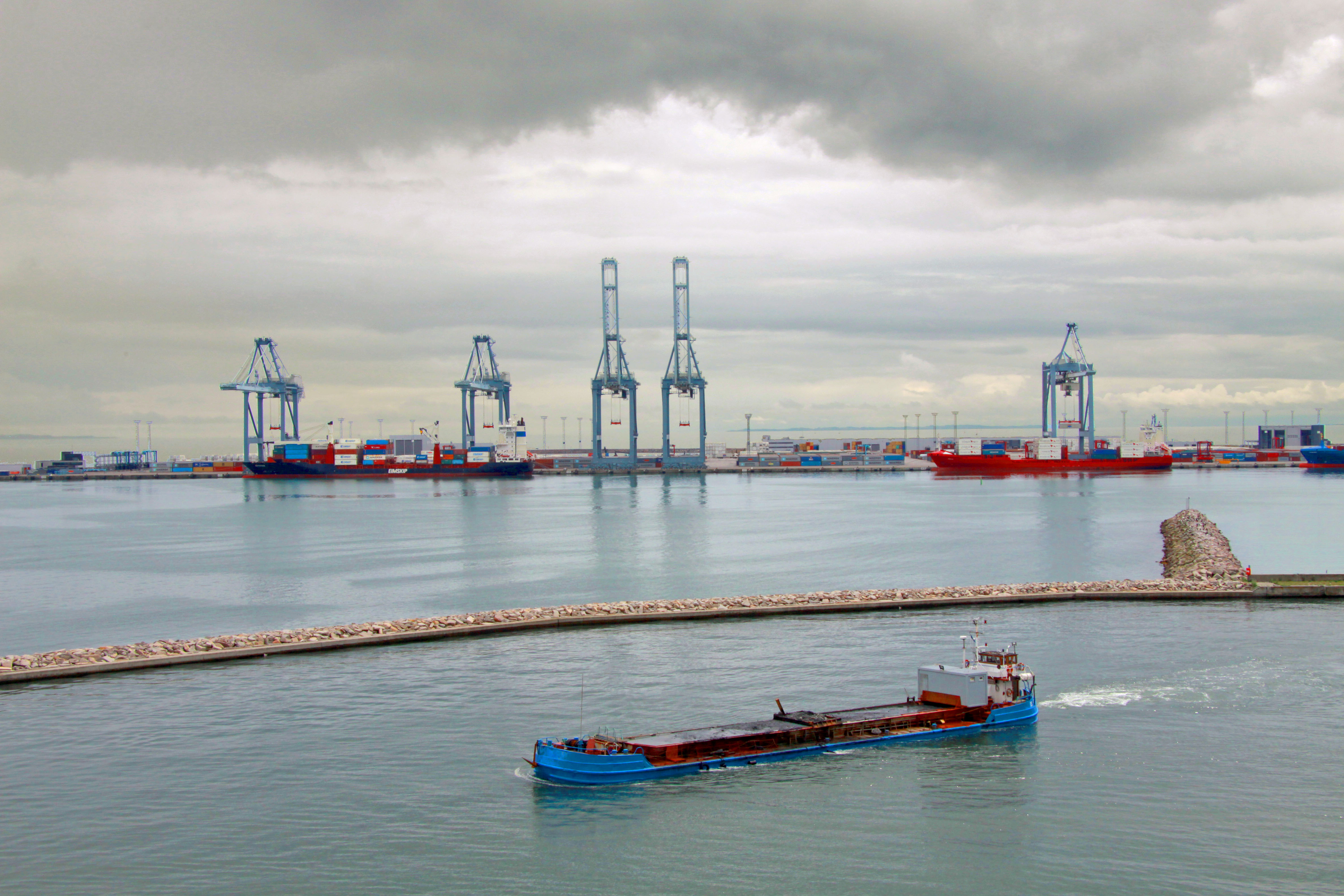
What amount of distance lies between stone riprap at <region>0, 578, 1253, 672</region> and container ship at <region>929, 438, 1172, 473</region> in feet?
470

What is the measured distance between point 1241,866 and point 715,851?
898cm

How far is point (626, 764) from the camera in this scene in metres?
20.7

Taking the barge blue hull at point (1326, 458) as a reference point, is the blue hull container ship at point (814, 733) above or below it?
below

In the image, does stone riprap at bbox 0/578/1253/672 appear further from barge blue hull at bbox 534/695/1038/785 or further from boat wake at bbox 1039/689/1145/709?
barge blue hull at bbox 534/695/1038/785

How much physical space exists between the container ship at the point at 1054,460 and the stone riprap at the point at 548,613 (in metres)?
143

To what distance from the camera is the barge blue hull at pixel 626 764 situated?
20.5 meters

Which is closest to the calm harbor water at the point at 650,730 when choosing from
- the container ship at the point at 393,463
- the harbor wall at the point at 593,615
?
the harbor wall at the point at 593,615

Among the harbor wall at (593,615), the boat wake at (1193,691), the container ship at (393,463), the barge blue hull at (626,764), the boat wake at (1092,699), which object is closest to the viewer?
the barge blue hull at (626,764)

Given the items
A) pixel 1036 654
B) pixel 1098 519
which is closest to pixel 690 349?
pixel 1098 519

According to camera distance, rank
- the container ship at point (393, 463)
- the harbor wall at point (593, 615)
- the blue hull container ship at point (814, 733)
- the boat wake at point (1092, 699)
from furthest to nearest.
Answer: the container ship at point (393, 463)
the harbor wall at point (593, 615)
the boat wake at point (1092, 699)
the blue hull container ship at point (814, 733)

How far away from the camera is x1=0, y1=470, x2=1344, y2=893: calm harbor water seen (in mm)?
16969

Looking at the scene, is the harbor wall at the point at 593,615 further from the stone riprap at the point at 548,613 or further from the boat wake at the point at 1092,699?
the boat wake at the point at 1092,699

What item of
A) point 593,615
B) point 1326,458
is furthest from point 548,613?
point 1326,458

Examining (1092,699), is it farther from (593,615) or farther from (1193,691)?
(593,615)
